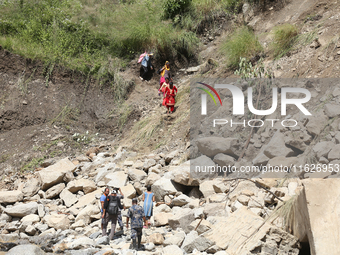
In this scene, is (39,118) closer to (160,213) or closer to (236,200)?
(160,213)

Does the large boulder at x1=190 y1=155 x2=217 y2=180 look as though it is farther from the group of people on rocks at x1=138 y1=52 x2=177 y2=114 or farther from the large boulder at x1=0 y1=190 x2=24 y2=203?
the large boulder at x1=0 y1=190 x2=24 y2=203

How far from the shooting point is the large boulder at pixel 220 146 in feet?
22.4

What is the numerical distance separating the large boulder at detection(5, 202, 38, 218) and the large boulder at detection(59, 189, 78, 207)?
0.60 meters

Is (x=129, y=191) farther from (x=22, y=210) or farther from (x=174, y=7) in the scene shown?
(x=174, y=7)

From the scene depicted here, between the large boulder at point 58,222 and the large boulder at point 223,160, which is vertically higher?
the large boulder at point 223,160

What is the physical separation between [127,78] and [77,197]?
19.5 feet

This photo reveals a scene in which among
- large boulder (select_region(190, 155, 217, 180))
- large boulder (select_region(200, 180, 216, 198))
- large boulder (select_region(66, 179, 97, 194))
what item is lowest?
large boulder (select_region(66, 179, 97, 194))

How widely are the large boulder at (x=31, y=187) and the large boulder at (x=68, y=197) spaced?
0.76 m

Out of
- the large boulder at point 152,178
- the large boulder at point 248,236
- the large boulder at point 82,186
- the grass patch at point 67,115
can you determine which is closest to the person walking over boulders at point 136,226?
the large boulder at point 248,236

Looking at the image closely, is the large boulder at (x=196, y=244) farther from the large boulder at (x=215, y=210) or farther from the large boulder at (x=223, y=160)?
the large boulder at (x=223, y=160)

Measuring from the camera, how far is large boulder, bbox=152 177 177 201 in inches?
265

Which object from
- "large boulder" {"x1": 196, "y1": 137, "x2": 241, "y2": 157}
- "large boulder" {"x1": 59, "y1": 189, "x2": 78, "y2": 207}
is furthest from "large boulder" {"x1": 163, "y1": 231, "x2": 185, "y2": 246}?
"large boulder" {"x1": 59, "y1": 189, "x2": 78, "y2": 207}

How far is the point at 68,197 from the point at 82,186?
0.38 metres

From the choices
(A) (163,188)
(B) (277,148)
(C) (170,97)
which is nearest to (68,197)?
(A) (163,188)
